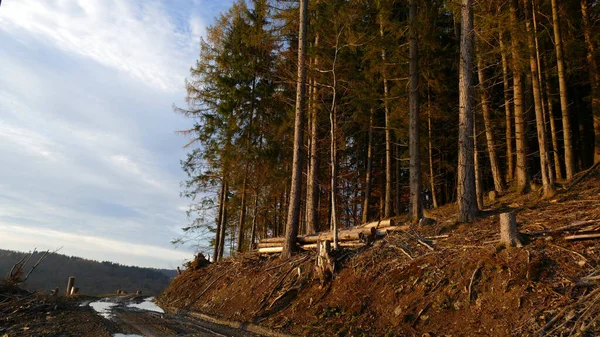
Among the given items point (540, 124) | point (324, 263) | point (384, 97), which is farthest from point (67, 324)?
point (540, 124)

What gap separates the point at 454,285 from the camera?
671 centimetres

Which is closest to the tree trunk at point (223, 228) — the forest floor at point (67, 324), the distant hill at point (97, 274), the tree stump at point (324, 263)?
the forest floor at point (67, 324)

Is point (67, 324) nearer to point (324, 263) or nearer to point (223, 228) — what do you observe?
point (324, 263)

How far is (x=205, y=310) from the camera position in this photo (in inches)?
505

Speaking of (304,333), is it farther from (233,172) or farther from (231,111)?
(231,111)

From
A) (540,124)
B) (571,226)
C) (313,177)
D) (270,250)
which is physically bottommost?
(270,250)

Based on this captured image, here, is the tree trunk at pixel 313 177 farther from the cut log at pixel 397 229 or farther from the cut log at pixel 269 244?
the cut log at pixel 397 229

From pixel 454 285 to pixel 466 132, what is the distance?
458 centimetres

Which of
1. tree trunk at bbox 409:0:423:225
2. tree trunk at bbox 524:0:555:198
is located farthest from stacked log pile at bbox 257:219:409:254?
tree trunk at bbox 524:0:555:198

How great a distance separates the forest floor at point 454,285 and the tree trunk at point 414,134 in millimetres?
1712

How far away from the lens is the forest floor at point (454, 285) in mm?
5523

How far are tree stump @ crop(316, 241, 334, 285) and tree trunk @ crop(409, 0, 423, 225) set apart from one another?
3136mm

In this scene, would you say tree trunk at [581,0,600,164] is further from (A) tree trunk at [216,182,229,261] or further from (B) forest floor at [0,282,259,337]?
(A) tree trunk at [216,182,229,261]

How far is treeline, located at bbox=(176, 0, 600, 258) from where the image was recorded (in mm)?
11875
